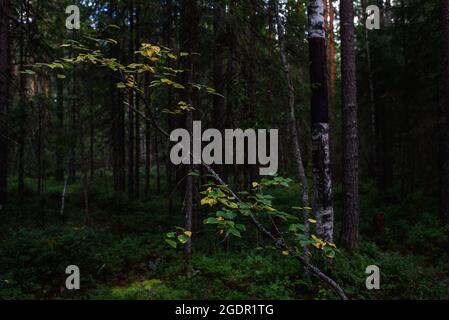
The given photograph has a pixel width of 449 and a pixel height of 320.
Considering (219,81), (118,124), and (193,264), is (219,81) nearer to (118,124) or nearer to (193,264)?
(193,264)

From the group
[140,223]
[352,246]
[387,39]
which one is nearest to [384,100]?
[387,39]

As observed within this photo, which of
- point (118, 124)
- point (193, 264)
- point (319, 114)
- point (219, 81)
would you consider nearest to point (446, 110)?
point (219, 81)

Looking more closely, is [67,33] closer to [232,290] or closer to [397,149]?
[232,290]

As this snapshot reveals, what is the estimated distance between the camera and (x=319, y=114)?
731cm

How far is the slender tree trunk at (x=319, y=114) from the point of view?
23.8 feet

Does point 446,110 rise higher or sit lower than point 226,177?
higher

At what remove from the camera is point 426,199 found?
54.3ft

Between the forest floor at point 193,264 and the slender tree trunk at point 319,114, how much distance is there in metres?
1.61

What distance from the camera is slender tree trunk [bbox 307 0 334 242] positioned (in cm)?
726

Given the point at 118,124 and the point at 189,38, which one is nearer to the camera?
the point at 189,38

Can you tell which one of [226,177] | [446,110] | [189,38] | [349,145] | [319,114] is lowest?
[226,177]

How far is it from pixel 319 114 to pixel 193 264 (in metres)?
4.50

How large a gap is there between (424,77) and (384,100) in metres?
3.97

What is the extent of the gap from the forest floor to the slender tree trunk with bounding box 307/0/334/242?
63.3 inches
